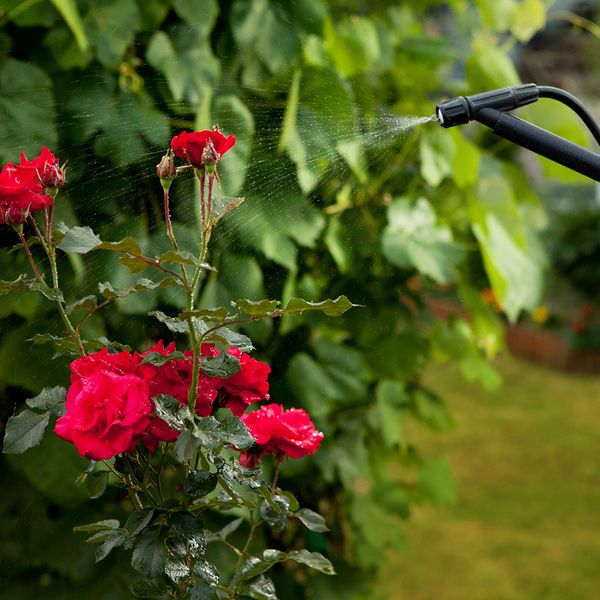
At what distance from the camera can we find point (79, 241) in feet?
2.83

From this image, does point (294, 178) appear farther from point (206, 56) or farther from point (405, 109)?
point (405, 109)

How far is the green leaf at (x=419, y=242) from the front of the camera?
180 cm

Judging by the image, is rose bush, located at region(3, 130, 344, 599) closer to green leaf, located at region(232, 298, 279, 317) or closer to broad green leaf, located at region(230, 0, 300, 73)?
green leaf, located at region(232, 298, 279, 317)

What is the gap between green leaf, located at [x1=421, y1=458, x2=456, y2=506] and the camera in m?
2.32

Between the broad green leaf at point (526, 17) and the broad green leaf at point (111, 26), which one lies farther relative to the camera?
the broad green leaf at point (526, 17)

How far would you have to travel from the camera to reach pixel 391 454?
2.20 m

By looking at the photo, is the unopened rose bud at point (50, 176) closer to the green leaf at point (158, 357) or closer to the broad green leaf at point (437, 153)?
the green leaf at point (158, 357)

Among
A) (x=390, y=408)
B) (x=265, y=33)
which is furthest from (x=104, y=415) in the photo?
(x=390, y=408)

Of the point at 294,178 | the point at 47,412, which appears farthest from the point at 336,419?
the point at 47,412

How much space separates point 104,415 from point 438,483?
5.37 feet

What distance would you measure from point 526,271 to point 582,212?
Result: 14.2ft

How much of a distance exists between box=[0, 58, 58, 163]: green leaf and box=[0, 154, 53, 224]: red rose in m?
0.57

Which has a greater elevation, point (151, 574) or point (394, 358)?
point (151, 574)

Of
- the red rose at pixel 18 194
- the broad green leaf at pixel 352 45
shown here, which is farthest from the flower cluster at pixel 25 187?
the broad green leaf at pixel 352 45
